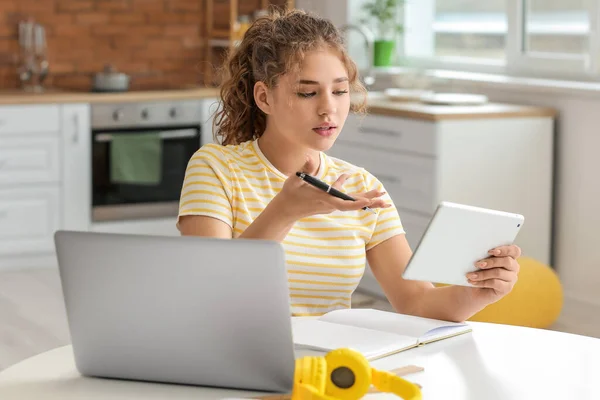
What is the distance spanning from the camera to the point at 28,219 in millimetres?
5219

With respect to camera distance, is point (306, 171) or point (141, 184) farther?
point (141, 184)

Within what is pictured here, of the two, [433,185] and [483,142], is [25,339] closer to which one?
[433,185]

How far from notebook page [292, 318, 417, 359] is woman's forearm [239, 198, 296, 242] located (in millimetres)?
149

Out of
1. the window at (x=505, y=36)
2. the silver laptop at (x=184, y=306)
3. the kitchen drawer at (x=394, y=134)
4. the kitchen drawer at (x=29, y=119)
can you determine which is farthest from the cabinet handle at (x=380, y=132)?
the silver laptop at (x=184, y=306)

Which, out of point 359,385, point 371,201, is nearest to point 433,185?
point 371,201

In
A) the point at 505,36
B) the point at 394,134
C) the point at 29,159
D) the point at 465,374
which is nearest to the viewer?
the point at 465,374

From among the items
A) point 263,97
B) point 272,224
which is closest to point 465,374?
point 272,224

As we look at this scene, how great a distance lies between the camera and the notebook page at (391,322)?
67.3 inches

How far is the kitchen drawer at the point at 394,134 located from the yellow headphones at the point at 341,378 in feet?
9.71

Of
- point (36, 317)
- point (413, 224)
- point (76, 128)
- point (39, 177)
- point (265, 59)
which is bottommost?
point (36, 317)

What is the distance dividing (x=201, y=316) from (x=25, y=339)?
2712mm

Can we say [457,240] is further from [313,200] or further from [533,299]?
[533,299]

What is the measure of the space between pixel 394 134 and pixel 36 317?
5.42 feet

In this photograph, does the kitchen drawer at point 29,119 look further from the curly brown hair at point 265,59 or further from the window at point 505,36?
the curly brown hair at point 265,59
